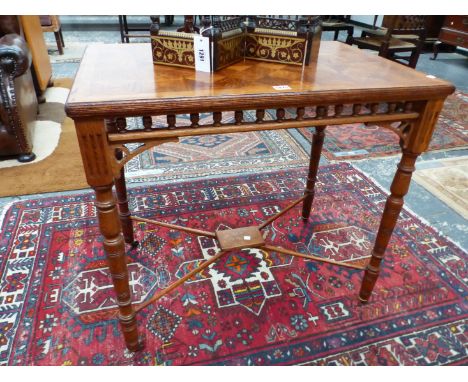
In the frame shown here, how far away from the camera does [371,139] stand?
9.99 ft

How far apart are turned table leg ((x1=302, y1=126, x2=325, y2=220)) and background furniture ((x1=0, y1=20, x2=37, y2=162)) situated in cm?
191

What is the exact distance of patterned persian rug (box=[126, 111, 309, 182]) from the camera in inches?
97.4

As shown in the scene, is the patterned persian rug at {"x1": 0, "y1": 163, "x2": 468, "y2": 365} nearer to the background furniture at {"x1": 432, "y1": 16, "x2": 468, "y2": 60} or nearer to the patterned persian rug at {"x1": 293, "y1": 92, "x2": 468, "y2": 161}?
the patterned persian rug at {"x1": 293, "y1": 92, "x2": 468, "y2": 161}

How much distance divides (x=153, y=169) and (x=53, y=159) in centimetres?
76

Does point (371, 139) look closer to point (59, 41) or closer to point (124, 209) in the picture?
point (124, 209)

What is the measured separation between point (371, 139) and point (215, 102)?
245 cm

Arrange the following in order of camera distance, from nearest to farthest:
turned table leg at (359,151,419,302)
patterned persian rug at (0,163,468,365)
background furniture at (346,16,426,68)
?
turned table leg at (359,151,419,302) → patterned persian rug at (0,163,468,365) → background furniture at (346,16,426,68)

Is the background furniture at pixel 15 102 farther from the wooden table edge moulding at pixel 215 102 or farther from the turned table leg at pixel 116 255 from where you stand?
the turned table leg at pixel 116 255

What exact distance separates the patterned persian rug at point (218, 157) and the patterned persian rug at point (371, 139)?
22 cm

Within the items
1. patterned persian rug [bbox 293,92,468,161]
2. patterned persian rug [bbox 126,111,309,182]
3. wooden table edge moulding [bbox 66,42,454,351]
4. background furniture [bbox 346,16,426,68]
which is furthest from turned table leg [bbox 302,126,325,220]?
background furniture [bbox 346,16,426,68]

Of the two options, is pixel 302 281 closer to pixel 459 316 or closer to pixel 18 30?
pixel 459 316

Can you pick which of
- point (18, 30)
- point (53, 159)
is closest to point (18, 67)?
point (53, 159)

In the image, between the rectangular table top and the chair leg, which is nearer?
the rectangular table top

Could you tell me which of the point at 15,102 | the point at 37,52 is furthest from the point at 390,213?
the point at 37,52
